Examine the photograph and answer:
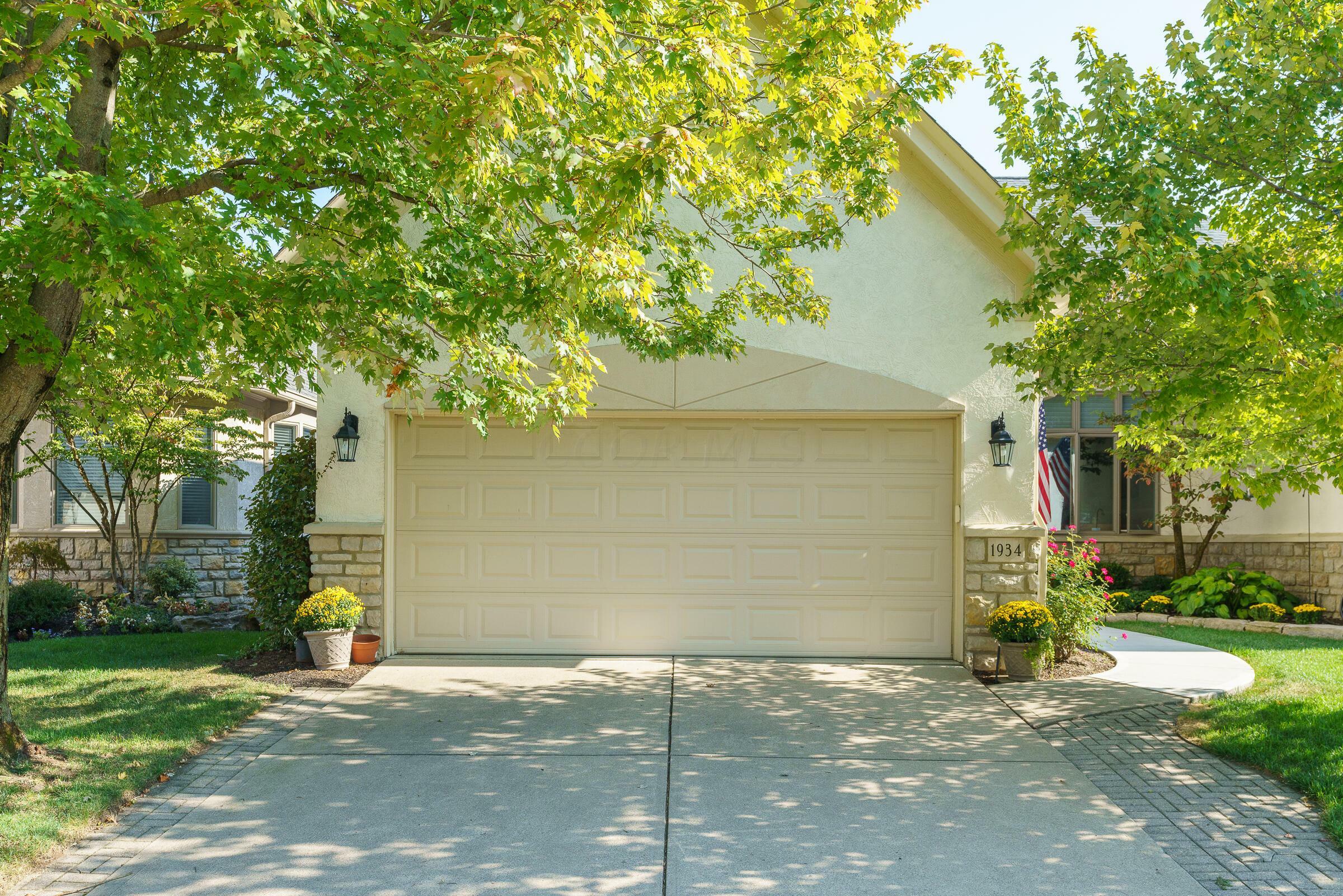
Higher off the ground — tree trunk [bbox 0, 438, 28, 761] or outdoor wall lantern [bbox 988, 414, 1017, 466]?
outdoor wall lantern [bbox 988, 414, 1017, 466]

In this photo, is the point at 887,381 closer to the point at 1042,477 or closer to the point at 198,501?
the point at 1042,477

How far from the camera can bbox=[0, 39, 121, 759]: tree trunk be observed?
5.59 metres

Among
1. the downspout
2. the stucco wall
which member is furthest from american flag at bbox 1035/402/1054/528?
the downspout

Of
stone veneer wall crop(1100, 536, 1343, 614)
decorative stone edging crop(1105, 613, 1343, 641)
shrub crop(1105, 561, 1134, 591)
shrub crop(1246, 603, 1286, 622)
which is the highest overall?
stone veneer wall crop(1100, 536, 1343, 614)

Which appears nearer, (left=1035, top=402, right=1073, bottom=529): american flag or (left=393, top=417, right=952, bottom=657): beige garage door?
(left=393, top=417, right=952, bottom=657): beige garage door

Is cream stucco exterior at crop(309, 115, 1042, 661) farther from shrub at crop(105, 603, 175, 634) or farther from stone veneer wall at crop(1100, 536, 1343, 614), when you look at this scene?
stone veneer wall at crop(1100, 536, 1343, 614)

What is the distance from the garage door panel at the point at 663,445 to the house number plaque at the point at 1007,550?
1.28 m

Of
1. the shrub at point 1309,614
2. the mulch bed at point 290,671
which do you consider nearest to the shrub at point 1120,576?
the shrub at point 1309,614

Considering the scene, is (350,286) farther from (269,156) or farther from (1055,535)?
(1055,535)

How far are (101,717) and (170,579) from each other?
6.16 meters

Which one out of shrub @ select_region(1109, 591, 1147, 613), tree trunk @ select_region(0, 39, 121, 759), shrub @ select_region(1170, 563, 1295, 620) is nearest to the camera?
tree trunk @ select_region(0, 39, 121, 759)

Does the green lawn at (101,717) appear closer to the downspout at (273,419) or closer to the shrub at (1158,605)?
the downspout at (273,419)

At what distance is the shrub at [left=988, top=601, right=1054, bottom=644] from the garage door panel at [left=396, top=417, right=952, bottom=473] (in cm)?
188

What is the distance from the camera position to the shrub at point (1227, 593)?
1338 cm
